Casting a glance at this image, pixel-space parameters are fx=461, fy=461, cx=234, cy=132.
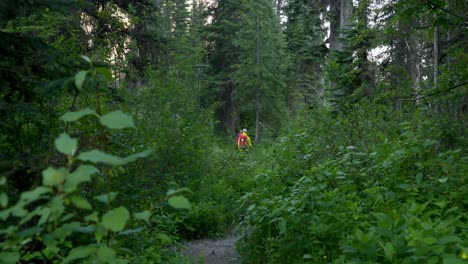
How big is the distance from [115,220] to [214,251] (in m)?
5.69

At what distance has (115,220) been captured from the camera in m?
1.95

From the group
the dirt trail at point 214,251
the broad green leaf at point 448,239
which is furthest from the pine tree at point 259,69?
the broad green leaf at point 448,239

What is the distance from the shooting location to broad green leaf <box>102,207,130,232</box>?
1.92 m

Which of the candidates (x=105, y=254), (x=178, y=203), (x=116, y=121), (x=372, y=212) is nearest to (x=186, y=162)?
(x=372, y=212)

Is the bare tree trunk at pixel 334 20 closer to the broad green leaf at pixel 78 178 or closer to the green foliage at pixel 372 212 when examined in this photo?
the green foliage at pixel 372 212

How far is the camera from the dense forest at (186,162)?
2.35 meters

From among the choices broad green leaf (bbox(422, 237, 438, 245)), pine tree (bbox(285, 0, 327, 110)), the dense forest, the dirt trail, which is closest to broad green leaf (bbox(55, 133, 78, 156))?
the dense forest

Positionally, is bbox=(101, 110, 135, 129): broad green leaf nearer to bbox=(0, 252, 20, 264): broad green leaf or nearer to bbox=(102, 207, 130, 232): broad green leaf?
bbox=(102, 207, 130, 232): broad green leaf

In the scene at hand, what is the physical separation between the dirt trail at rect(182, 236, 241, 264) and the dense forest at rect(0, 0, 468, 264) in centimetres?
28

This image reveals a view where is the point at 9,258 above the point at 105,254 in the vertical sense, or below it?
below

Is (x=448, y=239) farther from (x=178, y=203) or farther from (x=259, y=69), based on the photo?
(x=259, y=69)

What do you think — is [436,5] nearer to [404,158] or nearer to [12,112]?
[404,158]

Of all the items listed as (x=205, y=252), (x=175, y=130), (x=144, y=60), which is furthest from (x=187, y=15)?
(x=205, y=252)

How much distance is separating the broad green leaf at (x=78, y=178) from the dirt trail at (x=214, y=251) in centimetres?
479
